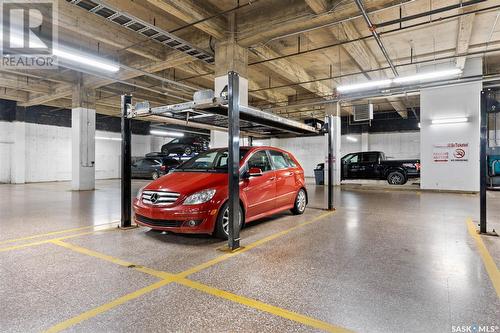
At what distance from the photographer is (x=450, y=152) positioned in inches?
398

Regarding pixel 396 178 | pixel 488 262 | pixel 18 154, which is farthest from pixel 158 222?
pixel 18 154

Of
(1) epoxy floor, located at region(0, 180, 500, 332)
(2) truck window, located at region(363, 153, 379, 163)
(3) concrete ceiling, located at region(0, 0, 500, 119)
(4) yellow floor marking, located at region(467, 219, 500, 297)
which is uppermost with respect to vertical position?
(3) concrete ceiling, located at region(0, 0, 500, 119)

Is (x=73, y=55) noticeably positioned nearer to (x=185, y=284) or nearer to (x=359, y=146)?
(x=185, y=284)

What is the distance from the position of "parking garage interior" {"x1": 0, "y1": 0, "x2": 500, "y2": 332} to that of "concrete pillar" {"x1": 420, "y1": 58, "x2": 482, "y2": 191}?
0.15 feet

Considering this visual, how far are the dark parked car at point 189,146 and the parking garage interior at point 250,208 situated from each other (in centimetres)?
338

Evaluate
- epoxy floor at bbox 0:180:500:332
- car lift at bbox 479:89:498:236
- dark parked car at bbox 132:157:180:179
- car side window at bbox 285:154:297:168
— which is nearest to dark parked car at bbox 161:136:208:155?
dark parked car at bbox 132:157:180:179

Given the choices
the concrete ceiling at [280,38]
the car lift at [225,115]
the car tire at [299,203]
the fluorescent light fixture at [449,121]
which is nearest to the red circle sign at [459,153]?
the fluorescent light fixture at [449,121]

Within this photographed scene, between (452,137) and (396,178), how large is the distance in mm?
3335

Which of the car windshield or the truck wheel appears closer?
the car windshield

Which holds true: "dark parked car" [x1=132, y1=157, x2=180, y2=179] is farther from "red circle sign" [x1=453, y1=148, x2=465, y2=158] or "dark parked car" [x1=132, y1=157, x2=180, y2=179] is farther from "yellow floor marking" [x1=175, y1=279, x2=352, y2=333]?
"yellow floor marking" [x1=175, y1=279, x2=352, y2=333]

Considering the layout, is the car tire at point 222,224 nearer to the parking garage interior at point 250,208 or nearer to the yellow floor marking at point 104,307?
the parking garage interior at point 250,208

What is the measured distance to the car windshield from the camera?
460 centimetres

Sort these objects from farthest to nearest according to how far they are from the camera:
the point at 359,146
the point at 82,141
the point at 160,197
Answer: the point at 359,146
the point at 82,141
the point at 160,197


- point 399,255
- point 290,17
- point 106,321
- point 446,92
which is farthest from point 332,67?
point 106,321
